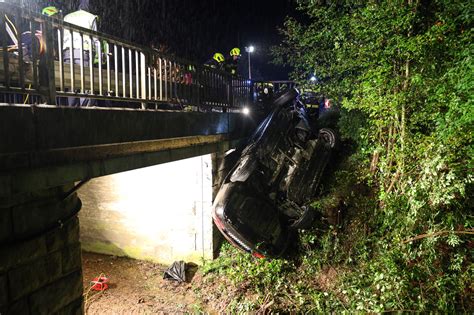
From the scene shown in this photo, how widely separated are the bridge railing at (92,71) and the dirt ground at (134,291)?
4.37m

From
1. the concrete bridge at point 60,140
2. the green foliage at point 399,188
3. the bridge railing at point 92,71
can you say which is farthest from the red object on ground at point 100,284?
the bridge railing at point 92,71

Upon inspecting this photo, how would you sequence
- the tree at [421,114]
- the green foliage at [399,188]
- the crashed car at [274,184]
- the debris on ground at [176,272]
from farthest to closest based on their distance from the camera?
the debris on ground at [176,272] < the crashed car at [274,184] < the green foliage at [399,188] < the tree at [421,114]

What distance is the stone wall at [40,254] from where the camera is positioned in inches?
115

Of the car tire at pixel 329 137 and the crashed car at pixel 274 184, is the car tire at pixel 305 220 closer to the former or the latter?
the crashed car at pixel 274 184

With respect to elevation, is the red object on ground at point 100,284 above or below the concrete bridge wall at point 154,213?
below

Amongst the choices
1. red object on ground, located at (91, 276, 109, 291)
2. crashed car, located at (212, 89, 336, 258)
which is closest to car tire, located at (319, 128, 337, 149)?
crashed car, located at (212, 89, 336, 258)

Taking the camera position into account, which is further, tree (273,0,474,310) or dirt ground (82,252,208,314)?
dirt ground (82,252,208,314)

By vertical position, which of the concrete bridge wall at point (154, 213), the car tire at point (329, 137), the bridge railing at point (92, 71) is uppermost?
the bridge railing at point (92, 71)

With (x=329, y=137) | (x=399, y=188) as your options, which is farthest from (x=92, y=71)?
(x=329, y=137)

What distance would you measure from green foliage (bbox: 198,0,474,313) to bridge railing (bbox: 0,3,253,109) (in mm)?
3175

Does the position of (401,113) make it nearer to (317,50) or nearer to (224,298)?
(317,50)

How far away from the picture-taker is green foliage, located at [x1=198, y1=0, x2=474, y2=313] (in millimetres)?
4840

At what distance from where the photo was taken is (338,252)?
6793 millimetres

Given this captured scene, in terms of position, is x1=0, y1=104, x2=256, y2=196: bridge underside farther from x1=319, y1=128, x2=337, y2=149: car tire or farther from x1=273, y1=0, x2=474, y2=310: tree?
x1=319, y1=128, x2=337, y2=149: car tire
